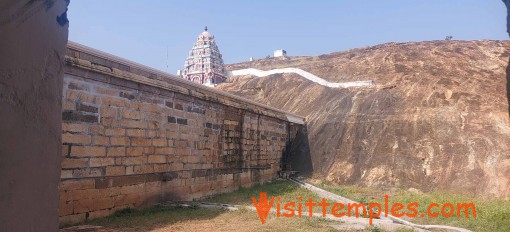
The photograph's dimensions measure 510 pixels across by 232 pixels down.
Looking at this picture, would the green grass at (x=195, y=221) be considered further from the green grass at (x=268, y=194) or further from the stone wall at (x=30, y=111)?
the stone wall at (x=30, y=111)

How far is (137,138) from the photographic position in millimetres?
7195

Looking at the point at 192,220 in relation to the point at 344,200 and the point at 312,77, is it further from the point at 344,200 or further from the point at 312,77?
the point at 312,77

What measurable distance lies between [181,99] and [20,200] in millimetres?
7500

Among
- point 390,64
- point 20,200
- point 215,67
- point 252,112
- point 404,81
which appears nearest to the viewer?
point 20,200

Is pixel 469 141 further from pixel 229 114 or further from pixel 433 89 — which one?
pixel 229 114

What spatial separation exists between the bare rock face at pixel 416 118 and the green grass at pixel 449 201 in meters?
0.82

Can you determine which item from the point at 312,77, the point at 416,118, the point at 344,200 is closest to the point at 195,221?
the point at 344,200

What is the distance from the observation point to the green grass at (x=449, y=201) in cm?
676

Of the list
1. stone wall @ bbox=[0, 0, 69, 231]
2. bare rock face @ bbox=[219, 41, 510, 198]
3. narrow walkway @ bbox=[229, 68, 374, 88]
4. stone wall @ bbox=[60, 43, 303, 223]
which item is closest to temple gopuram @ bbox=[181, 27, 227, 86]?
narrow walkway @ bbox=[229, 68, 374, 88]

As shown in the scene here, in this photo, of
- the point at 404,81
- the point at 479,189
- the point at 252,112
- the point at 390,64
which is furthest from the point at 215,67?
the point at 479,189

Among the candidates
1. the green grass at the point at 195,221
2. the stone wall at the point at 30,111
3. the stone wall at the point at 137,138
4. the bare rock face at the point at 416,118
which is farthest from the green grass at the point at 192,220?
the bare rock face at the point at 416,118

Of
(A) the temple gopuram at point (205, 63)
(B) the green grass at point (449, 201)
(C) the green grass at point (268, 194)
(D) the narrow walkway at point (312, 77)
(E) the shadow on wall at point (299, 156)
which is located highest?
(A) the temple gopuram at point (205, 63)

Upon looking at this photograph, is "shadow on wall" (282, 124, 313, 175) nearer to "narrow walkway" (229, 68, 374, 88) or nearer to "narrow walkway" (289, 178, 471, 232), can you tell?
"narrow walkway" (289, 178, 471, 232)

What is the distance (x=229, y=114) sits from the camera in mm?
10680
